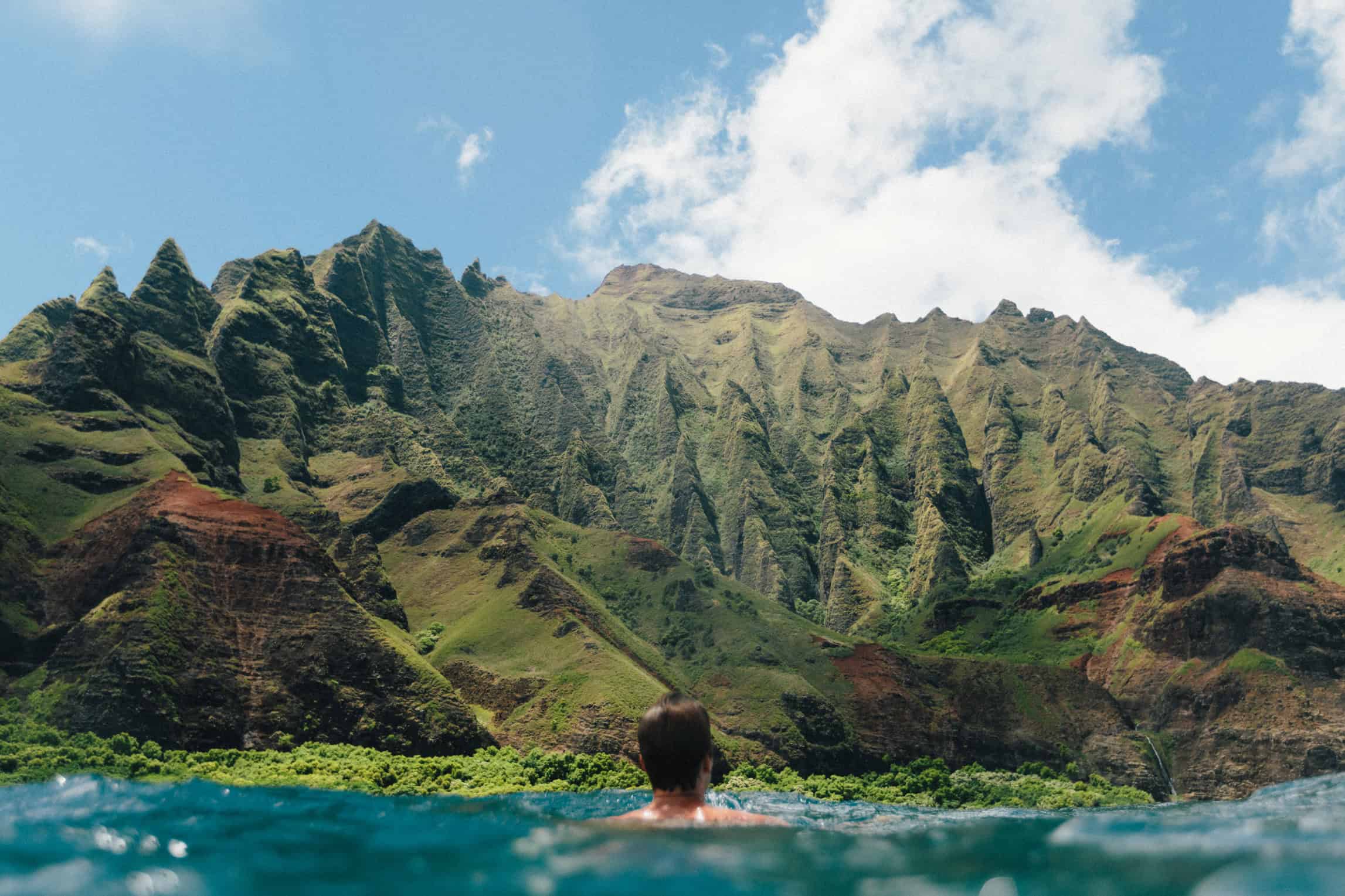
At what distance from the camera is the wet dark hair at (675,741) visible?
31.0ft

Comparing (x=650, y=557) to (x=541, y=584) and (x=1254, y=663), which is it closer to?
(x=541, y=584)

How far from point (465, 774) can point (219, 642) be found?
76.9 feet

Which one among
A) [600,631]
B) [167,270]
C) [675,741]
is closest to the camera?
[675,741]

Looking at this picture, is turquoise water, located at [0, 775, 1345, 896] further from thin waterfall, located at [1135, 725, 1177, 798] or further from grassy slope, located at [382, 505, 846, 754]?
thin waterfall, located at [1135, 725, 1177, 798]

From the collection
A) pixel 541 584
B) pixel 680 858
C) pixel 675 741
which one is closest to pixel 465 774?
pixel 541 584

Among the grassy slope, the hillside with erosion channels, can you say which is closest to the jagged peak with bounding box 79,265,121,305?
the hillside with erosion channels

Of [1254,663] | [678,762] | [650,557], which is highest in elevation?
[650,557]

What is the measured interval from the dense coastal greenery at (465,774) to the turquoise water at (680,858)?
5058 centimetres

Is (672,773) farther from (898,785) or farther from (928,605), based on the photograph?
(928,605)

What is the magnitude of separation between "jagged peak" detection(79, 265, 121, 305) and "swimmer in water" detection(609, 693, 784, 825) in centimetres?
14596

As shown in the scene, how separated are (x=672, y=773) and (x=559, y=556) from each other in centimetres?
13394

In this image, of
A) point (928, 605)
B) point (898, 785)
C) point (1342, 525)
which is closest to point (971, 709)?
point (898, 785)

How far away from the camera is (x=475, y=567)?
404ft

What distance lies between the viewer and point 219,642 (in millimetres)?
72562
